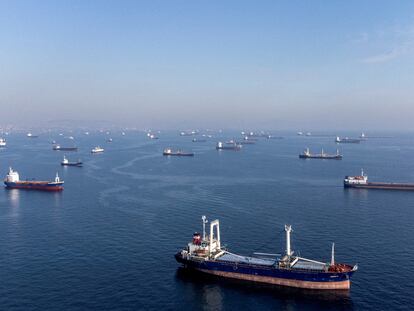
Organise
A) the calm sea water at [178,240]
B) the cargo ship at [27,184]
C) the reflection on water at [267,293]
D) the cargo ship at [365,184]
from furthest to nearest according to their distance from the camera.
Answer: the cargo ship at [365,184] → the cargo ship at [27,184] → the calm sea water at [178,240] → the reflection on water at [267,293]

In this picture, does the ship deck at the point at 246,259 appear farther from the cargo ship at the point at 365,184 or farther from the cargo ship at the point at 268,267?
the cargo ship at the point at 365,184

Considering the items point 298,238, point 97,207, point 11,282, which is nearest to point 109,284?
point 11,282

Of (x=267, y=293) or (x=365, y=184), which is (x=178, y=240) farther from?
(x=365, y=184)

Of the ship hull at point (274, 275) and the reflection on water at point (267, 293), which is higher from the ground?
the ship hull at point (274, 275)

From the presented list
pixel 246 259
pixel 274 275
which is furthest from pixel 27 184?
pixel 274 275

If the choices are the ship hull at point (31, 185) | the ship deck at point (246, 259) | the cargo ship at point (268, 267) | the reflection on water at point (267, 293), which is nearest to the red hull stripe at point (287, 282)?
the cargo ship at point (268, 267)

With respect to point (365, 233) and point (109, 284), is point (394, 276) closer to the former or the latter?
point (365, 233)

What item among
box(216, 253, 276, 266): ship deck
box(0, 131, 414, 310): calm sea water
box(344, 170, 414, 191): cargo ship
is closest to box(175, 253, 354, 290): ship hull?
box(216, 253, 276, 266): ship deck
